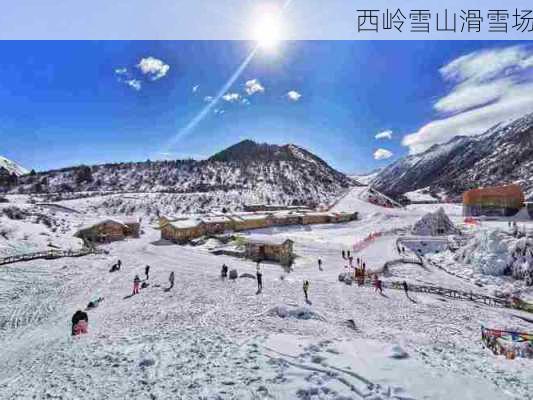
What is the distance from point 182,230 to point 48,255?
1940cm

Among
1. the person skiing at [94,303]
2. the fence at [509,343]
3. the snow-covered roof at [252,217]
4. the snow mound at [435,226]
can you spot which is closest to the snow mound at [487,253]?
the snow mound at [435,226]

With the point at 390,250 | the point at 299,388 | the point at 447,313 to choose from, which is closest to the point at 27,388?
the point at 299,388

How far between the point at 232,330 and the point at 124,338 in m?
4.60

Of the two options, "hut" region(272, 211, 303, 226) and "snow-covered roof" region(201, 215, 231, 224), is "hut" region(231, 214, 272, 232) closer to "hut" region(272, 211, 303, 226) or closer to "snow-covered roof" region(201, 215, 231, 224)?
"snow-covered roof" region(201, 215, 231, 224)

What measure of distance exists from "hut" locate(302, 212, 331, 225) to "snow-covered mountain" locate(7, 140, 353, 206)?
132 feet

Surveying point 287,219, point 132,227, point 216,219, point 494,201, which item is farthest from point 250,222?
point 494,201

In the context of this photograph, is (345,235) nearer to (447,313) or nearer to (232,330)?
(447,313)

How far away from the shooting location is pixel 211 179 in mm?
141000

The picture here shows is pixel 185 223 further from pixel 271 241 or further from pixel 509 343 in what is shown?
pixel 509 343

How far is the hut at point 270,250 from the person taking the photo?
129 ft

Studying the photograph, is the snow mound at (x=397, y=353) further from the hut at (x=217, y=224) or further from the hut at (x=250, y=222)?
the hut at (x=250, y=222)

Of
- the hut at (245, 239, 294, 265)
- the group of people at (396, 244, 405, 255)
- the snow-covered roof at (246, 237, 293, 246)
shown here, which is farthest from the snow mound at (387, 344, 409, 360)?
the group of people at (396, 244, 405, 255)

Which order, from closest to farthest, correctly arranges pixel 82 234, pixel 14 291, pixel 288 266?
pixel 14 291
pixel 288 266
pixel 82 234

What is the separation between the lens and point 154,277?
28297mm
